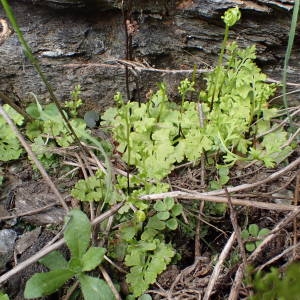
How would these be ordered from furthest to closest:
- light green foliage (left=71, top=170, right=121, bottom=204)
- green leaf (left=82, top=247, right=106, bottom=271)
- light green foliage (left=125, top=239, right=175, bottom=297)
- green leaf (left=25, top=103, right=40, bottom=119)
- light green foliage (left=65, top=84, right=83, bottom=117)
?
1. light green foliage (left=65, top=84, right=83, bottom=117)
2. green leaf (left=25, top=103, right=40, bottom=119)
3. light green foliage (left=71, top=170, right=121, bottom=204)
4. light green foliage (left=125, top=239, right=175, bottom=297)
5. green leaf (left=82, top=247, right=106, bottom=271)

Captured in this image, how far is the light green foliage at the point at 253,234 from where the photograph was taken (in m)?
1.89

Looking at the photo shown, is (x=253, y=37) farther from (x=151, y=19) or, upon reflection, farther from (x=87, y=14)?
(x=87, y=14)

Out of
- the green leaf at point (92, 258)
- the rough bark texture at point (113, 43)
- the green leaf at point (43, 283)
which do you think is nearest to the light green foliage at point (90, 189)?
the green leaf at point (92, 258)

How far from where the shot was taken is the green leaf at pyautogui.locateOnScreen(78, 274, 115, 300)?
176 cm

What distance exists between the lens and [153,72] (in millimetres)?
2658

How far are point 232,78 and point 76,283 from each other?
1419 millimetres

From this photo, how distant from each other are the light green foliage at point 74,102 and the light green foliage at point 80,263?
37.5 inches

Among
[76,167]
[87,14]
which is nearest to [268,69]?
[87,14]

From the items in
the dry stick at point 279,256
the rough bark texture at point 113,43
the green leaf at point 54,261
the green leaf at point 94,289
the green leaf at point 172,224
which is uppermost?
the rough bark texture at point 113,43

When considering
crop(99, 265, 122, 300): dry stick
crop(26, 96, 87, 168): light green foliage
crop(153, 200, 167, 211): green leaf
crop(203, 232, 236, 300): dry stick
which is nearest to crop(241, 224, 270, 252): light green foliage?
crop(203, 232, 236, 300): dry stick

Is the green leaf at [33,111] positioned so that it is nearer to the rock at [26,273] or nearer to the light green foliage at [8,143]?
the light green foliage at [8,143]

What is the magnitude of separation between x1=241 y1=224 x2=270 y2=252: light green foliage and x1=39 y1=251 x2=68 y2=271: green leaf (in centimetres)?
85

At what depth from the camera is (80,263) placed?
1827 mm

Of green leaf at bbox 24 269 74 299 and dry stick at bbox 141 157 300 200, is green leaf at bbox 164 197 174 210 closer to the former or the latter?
dry stick at bbox 141 157 300 200
